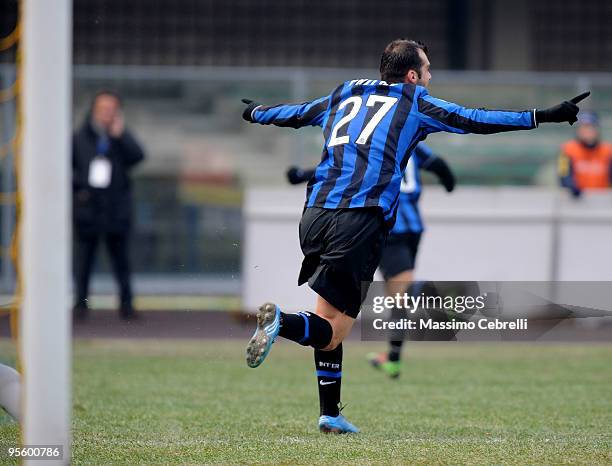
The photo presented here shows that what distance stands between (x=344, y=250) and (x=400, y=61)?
985 mm

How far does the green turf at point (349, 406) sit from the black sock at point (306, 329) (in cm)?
48

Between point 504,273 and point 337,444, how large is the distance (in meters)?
7.28

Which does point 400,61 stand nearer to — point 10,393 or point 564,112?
point 564,112

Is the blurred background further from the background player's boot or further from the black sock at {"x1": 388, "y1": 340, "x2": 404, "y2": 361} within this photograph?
the black sock at {"x1": 388, "y1": 340, "x2": 404, "y2": 361}

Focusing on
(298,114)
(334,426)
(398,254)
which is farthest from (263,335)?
(398,254)

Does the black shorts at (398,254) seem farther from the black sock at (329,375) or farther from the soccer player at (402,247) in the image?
the black sock at (329,375)

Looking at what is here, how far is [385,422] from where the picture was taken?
6.96 metres

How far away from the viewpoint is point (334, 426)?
639 centimetres

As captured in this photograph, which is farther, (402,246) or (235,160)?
(235,160)

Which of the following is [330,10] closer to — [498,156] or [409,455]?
[498,156]

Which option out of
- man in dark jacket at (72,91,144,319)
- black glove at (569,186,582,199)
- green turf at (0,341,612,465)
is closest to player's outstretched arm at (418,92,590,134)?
green turf at (0,341,612,465)

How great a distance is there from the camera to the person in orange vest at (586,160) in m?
12.8

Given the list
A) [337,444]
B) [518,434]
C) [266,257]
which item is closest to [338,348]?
[337,444]

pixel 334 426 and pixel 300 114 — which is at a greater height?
pixel 300 114
